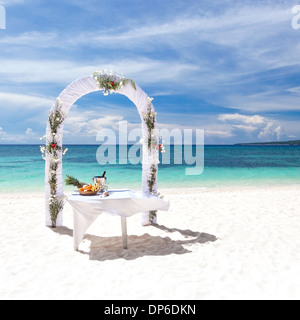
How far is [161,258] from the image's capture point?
187 inches

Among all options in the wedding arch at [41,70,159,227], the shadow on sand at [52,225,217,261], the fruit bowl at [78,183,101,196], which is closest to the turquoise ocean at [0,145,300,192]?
the wedding arch at [41,70,159,227]

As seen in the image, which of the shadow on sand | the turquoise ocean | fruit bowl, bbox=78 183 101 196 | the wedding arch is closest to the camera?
the shadow on sand

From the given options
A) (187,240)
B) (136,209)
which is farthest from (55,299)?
(187,240)

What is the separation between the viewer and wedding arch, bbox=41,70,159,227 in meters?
6.36

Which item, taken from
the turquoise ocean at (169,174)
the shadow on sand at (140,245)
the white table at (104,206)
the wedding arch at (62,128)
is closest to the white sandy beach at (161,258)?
the shadow on sand at (140,245)

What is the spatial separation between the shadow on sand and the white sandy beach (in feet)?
0.06

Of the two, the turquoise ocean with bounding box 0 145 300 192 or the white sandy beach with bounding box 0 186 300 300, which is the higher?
the white sandy beach with bounding box 0 186 300 300

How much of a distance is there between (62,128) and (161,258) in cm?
359

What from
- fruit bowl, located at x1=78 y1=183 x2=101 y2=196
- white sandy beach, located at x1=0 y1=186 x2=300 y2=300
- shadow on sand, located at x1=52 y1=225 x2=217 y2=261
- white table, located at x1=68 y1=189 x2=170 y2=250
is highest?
fruit bowl, located at x1=78 y1=183 x2=101 y2=196

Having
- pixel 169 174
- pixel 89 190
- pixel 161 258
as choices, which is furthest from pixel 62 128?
pixel 169 174

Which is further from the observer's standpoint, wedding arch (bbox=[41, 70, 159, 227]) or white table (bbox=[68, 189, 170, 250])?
wedding arch (bbox=[41, 70, 159, 227])

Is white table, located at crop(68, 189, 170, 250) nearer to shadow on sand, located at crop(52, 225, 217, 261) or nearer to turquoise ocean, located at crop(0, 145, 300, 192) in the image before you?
shadow on sand, located at crop(52, 225, 217, 261)
